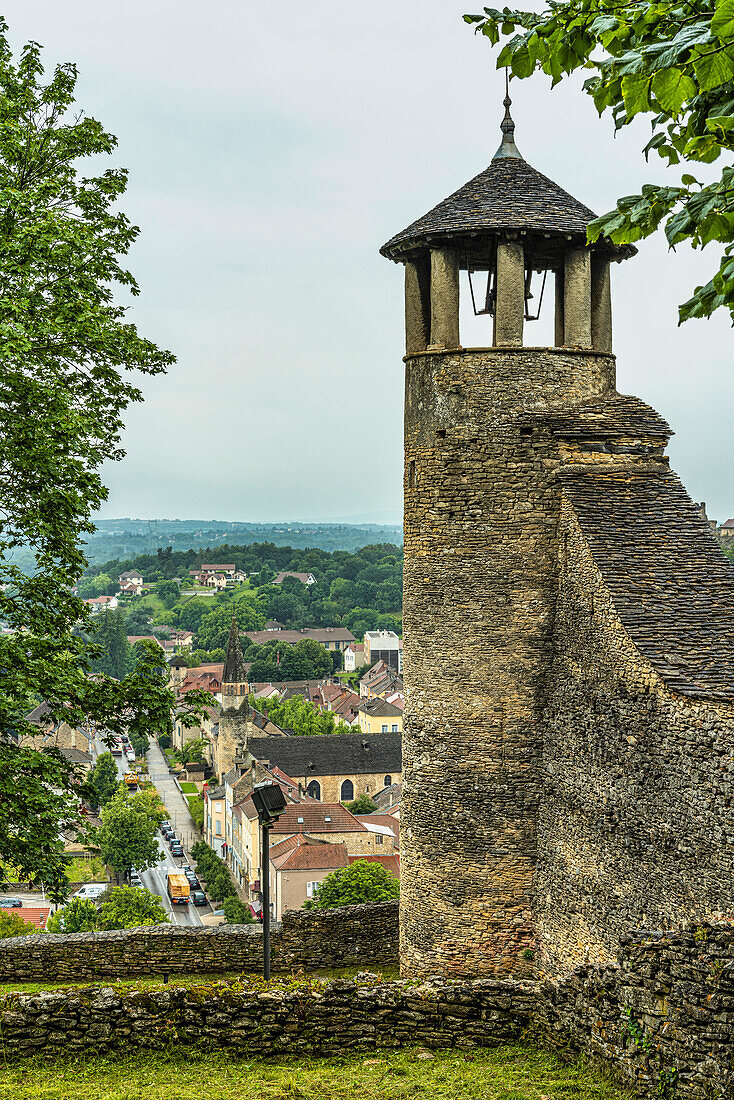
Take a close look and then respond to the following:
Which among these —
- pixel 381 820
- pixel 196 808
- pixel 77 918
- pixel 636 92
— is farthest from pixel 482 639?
pixel 196 808

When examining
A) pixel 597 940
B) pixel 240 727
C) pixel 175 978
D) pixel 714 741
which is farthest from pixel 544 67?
pixel 240 727

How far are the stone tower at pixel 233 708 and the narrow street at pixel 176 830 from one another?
6.20 metres

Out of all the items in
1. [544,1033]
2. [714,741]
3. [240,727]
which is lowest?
[240,727]

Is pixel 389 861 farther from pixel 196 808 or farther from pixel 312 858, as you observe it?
pixel 196 808

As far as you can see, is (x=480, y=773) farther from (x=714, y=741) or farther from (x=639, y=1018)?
(x=639, y=1018)

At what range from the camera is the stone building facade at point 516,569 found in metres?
11.2

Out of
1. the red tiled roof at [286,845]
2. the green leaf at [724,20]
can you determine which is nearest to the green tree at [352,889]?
the red tiled roof at [286,845]

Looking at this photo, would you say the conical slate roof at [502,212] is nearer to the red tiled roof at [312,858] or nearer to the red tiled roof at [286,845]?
the red tiled roof at [312,858]

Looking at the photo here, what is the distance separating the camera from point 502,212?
12.2m

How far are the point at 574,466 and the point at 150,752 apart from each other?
12419cm

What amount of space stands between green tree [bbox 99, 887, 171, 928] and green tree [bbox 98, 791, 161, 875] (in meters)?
13.1

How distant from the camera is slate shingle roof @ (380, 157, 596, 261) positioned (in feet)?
39.7

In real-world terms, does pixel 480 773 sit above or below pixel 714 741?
below

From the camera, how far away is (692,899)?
8766mm
